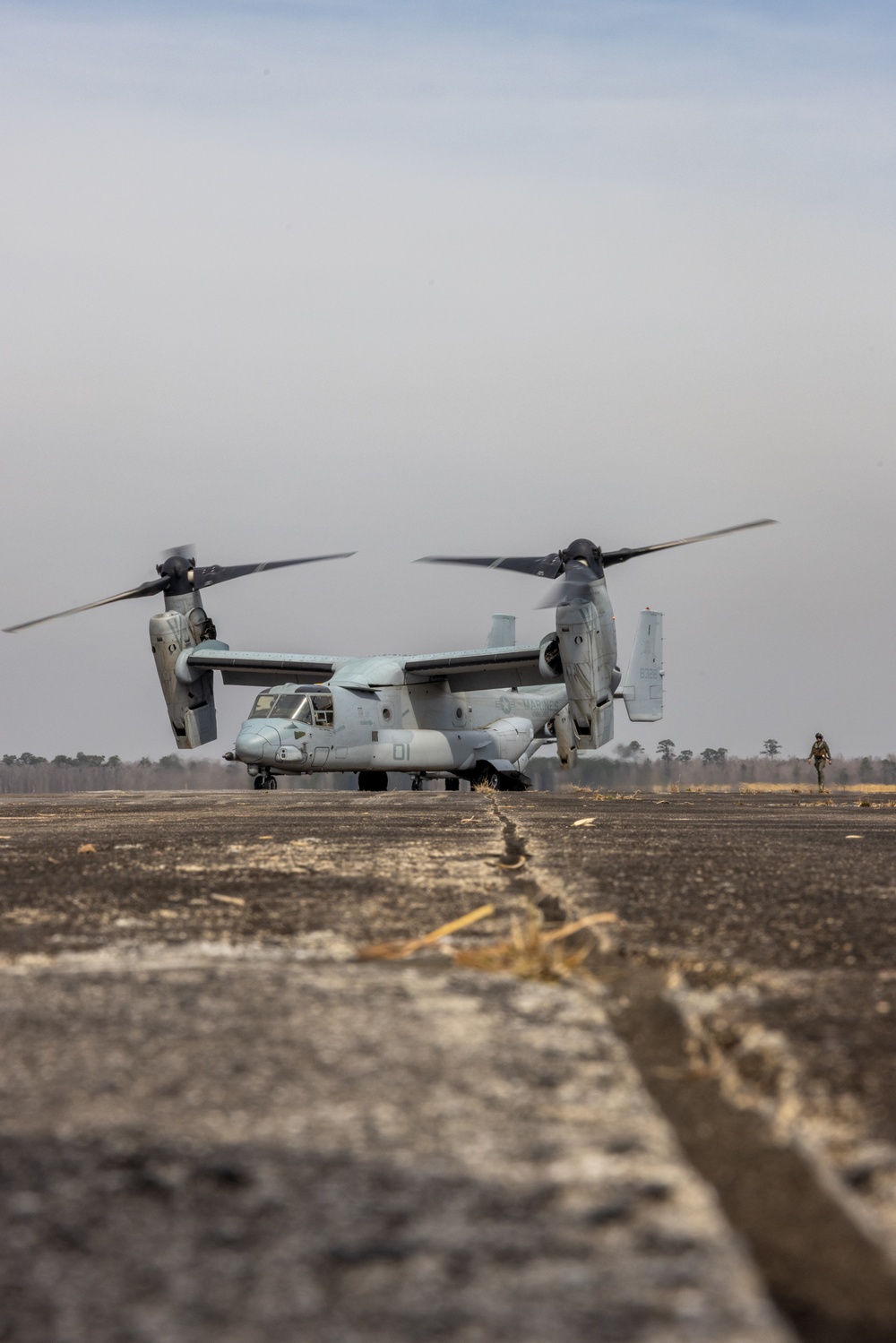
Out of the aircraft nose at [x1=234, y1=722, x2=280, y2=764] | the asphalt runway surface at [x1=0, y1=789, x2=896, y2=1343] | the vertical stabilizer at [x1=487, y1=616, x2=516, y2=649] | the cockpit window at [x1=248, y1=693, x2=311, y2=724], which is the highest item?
the vertical stabilizer at [x1=487, y1=616, x2=516, y2=649]

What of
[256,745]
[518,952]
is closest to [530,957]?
[518,952]

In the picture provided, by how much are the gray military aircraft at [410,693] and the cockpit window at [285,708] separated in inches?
1.0

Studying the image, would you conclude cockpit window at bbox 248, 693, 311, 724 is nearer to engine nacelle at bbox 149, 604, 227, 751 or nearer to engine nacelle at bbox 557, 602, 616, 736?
engine nacelle at bbox 149, 604, 227, 751

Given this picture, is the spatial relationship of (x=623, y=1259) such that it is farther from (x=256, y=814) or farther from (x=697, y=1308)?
(x=256, y=814)

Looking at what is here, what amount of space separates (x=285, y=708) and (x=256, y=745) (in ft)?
3.68

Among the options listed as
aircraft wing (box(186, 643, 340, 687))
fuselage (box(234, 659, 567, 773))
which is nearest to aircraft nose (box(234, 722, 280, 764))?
fuselage (box(234, 659, 567, 773))

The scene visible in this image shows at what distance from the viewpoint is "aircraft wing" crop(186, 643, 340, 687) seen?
25.2 m

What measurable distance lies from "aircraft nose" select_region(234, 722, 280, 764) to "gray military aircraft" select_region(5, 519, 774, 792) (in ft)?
0.07

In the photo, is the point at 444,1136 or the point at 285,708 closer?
the point at 444,1136

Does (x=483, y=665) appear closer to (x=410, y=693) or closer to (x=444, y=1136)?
(x=410, y=693)

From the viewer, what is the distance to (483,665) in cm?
2505

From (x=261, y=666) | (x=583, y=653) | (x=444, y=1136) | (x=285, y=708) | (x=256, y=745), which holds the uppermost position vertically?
(x=261, y=666)

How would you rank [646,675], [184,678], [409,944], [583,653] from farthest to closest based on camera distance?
[646,675] → [184,678] → [583,653] → [409,944]

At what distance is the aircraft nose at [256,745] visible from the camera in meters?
21.4
